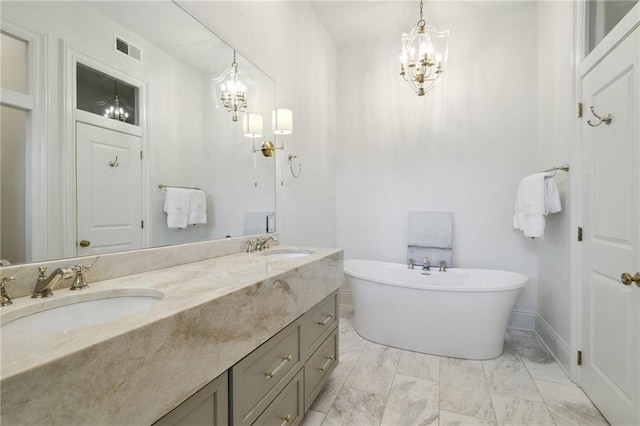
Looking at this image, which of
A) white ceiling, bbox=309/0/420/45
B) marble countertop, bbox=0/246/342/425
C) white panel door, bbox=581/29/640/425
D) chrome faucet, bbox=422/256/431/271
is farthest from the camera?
chrome faucet, bbox=422/256/431/271

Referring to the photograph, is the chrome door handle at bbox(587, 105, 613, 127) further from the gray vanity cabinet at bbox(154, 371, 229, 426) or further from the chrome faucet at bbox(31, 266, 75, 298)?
the chrome faucet at bbox(31, 266, 75, 298)

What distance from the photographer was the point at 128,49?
4.04 feet

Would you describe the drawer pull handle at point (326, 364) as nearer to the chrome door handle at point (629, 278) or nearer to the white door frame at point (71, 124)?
the white door frame at point (71, 124)

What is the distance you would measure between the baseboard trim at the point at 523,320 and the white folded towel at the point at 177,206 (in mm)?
3118

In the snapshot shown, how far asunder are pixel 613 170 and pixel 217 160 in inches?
86.2

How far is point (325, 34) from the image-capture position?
3148mm

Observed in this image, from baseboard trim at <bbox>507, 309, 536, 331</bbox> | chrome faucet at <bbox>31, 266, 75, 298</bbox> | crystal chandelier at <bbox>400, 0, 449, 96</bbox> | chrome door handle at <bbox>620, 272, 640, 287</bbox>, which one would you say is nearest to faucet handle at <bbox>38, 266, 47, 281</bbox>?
chrome faucet at <bbox>31, 266, 75, 298</bbox>

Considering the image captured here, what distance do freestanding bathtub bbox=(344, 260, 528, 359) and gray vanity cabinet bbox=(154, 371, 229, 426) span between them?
69.7 inches

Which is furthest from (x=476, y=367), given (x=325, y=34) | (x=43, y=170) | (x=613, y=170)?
(x=325, y=34)

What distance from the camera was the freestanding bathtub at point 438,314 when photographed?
87.9 inches

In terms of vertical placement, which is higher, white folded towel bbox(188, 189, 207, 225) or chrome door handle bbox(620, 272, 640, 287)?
white folded towel bbox(188, 189, 207, 225)

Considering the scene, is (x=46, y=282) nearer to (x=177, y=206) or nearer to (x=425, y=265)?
(x=177, y=206)

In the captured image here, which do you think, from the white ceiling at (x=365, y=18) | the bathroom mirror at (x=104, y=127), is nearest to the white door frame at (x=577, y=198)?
the white ceiling at (x=365, y=18)

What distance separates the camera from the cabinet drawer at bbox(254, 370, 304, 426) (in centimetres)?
116
